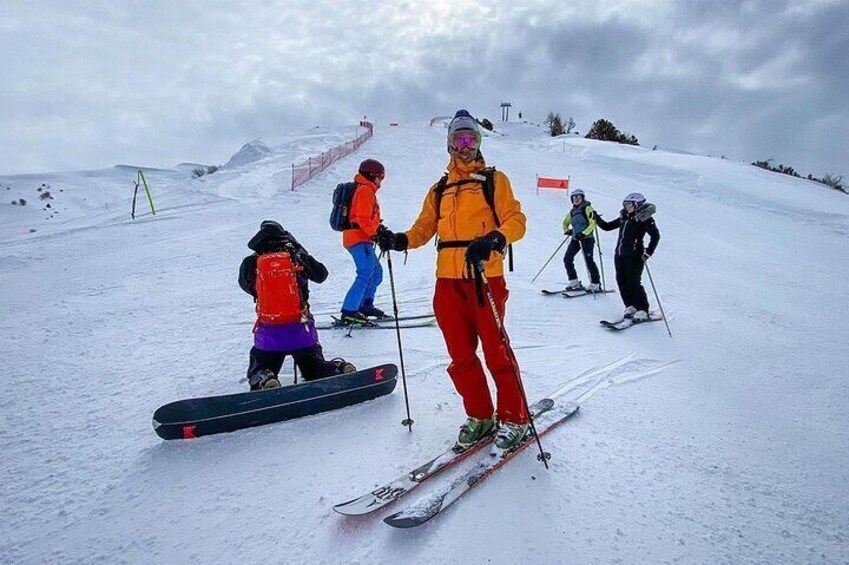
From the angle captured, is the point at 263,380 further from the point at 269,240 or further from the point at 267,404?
the point at 269,240

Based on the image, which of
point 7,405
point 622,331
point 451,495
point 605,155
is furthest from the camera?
point 605,155

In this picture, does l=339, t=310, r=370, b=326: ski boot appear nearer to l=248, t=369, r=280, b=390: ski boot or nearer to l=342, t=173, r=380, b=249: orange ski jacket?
l=342, t=173, r=380, b=249: orange ski jacket

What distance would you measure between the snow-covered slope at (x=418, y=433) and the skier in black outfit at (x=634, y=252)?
1.32 feet

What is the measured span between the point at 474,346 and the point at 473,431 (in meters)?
0.58

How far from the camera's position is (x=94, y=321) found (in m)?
5.25

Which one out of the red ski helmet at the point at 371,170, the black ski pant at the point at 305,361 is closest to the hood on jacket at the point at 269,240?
the black ski pant at the point at 305,361

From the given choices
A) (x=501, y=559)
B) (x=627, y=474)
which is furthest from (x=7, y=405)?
(x=627, y=474)

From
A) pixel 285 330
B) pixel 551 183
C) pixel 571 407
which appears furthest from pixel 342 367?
pixel 551 183

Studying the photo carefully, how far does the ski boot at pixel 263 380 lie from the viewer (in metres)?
3.35

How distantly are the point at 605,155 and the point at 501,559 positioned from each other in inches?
1000

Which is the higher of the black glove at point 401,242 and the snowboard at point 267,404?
the black glove at point 401,242

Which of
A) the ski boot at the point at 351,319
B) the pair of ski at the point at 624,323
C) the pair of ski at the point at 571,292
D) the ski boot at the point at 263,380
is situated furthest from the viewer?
the pair of ski at the point at 571,292

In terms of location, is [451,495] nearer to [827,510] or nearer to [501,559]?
[501,559]

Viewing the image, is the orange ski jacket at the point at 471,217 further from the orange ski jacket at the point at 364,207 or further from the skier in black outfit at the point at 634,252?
the skier in black outfit at the point at 634,252
